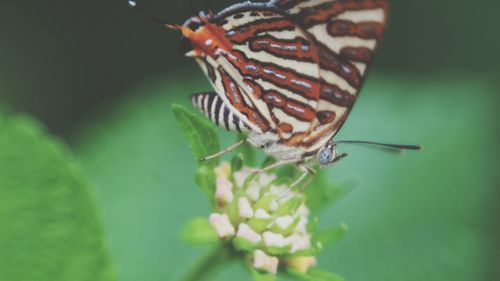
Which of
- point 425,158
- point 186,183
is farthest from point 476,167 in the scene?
point 186,183

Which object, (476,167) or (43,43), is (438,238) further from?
(43,43)

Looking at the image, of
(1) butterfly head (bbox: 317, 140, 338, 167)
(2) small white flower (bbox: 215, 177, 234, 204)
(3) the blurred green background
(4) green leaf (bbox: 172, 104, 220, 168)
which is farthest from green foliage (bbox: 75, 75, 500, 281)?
(4) green leaf (bbox: 172, 104, 220, 168)

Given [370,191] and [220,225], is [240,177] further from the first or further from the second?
[370,191]

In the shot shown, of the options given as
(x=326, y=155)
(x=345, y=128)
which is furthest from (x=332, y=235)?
(x=345, y=128)

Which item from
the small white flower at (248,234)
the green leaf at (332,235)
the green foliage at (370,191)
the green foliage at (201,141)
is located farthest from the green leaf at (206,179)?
the green foliage at (370,191)

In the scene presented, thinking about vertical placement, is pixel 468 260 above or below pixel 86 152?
below
